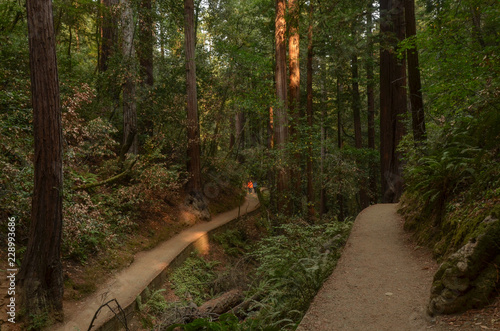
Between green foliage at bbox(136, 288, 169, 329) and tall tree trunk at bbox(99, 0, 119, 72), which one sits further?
tall tree trunk at bbox(99, 0, 119, 72)

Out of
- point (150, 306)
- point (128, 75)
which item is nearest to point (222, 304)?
point (150, 306)

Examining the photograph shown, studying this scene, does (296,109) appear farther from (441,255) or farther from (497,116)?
(441,255)

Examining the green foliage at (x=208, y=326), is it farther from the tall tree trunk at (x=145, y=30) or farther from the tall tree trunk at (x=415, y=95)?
the tall tree trunk at (x=145, y=30)

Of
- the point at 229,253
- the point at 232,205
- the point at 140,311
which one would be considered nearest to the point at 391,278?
the point at 140,311

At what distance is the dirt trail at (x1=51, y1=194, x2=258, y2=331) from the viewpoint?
635 cm

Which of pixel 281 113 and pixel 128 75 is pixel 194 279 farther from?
pixel 128 75

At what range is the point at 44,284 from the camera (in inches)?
234

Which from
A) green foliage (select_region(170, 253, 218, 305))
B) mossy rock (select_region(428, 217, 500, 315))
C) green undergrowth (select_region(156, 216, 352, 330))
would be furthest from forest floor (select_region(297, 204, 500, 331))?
green foliage (select_region(170, 253, 218, 305))

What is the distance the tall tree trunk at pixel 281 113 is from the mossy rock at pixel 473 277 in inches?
429

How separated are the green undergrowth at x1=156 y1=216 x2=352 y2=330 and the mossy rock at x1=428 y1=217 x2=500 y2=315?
6.02ft

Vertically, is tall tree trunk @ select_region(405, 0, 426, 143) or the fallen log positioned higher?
tall tree trunk @ select_region(405, 0, 426, 143)

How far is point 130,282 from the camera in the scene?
8422mm

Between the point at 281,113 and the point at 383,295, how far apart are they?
36.8ft

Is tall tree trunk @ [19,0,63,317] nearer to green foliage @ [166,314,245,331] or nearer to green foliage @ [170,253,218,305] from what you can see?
green foliage @ [166,314,245,331]
